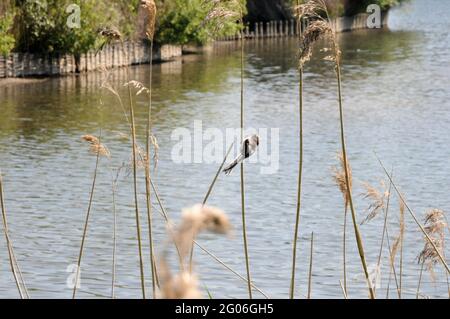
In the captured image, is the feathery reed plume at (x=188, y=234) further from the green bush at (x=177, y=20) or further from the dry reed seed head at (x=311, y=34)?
the green bush at (x=177, y=20)

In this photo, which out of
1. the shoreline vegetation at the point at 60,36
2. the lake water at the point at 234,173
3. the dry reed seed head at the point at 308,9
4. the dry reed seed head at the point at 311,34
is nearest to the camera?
the dry reed seed head at the point at 311,34

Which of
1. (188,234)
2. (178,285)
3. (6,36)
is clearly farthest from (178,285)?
(6,36)

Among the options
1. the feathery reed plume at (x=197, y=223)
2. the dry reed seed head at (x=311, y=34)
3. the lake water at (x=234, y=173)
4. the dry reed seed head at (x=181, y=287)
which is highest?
the dry reed seed head at (x=311, y=34)

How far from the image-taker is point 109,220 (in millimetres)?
16422

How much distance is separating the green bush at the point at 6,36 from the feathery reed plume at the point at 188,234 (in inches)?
1177

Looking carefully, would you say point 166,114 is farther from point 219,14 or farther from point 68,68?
point 219,14

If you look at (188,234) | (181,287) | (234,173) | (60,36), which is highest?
(60,36)

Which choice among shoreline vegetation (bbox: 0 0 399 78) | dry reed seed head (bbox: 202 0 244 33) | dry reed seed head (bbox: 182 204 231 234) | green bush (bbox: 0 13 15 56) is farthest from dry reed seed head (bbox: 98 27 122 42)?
green bush (bbox: 0 13 15 56)

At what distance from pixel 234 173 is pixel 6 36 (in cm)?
1252

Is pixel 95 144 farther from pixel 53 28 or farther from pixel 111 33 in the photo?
pixel 53 28

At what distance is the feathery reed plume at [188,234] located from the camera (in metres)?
2.51

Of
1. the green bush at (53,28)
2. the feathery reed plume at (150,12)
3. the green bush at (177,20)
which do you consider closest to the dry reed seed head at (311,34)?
the feathery reed plume at (150,12)

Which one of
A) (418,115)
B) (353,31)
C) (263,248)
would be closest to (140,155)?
(263,248)

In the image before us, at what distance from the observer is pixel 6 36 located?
1260 inches
